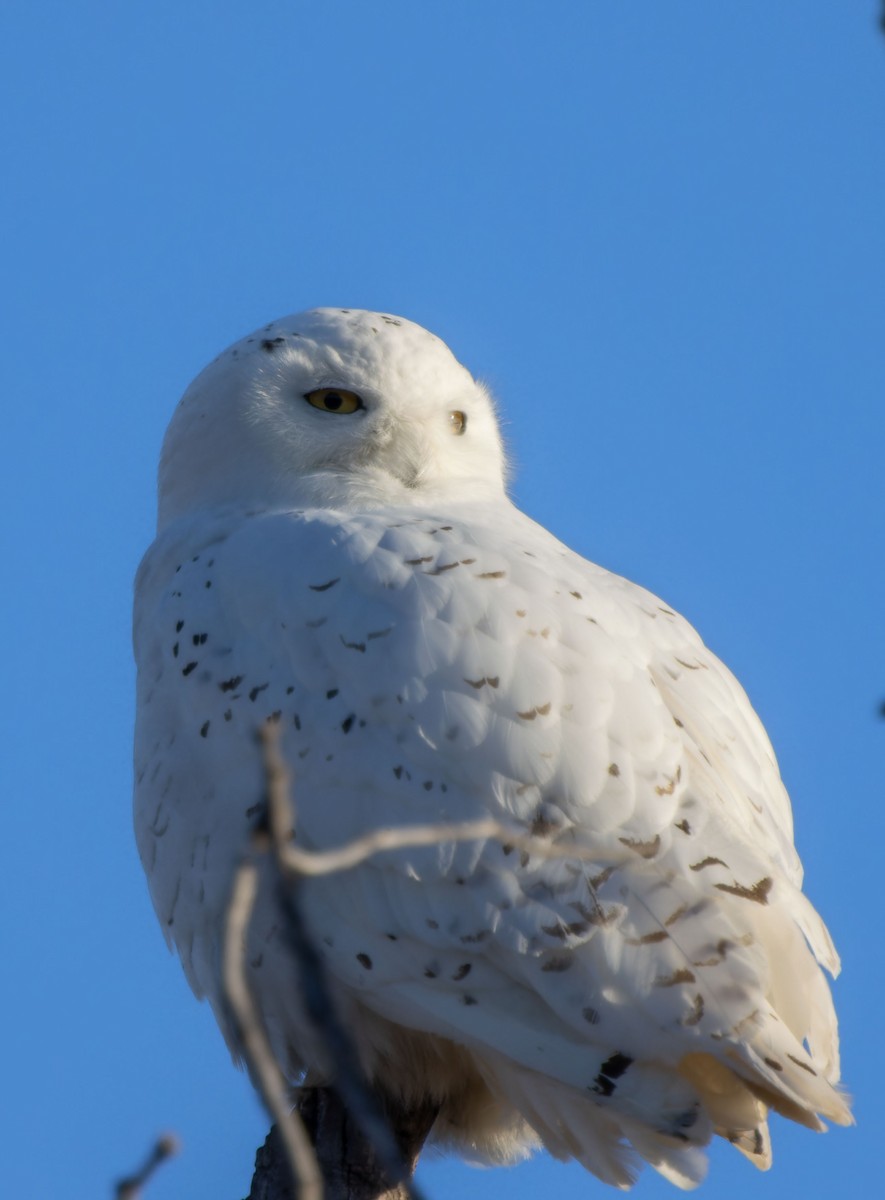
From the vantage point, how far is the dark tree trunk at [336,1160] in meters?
3.47

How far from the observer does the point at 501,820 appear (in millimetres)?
3137

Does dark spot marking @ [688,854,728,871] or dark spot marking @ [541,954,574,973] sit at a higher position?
dark spot marking @ [688,854,728,871]

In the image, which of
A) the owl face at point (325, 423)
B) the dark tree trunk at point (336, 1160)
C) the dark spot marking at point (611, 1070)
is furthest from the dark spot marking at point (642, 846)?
the owl face at point (325, 423)

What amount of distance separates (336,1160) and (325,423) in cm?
188

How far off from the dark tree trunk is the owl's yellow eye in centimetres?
178

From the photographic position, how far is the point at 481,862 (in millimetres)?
3184

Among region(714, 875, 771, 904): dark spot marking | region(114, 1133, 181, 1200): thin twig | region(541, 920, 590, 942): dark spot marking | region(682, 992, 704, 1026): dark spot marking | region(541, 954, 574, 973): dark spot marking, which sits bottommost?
region(114, 1133, 181, 1200): thin twig

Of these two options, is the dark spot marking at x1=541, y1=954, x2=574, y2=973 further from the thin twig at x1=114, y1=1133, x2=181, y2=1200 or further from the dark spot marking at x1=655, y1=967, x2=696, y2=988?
the thin twig at x1=114, y1=1133, x2=181, y2=1200

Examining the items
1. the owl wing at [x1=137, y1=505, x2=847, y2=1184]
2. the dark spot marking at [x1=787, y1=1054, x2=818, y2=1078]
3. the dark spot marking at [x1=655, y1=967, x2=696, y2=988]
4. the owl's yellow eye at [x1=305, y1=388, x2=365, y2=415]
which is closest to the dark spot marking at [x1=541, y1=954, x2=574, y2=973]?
the owl wing at [x1=137, y1=505, x2=847, y2=1184]

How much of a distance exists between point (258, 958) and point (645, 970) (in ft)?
2.67

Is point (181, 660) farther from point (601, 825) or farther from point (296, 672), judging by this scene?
point (601, 825)

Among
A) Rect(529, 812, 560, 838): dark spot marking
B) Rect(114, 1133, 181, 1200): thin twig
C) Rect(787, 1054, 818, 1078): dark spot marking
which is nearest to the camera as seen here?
Rect(114, 1133, 181, 1200): thin twig

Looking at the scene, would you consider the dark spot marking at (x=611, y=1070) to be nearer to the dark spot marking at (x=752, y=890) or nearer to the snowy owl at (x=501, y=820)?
the snowy owl at (x=501, y=820)

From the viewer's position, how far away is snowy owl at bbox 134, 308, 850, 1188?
3.07 m
